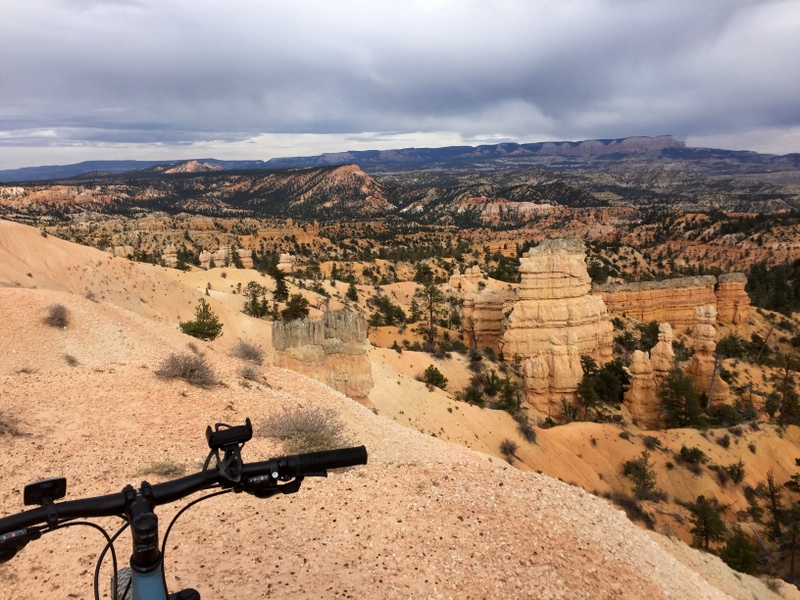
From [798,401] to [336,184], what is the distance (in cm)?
16209

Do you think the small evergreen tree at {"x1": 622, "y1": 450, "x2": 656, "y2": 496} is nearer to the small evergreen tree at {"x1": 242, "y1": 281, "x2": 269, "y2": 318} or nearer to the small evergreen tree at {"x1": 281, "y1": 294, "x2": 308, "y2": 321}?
the small evergreen tree at {"x1": 281, "y1": 294, "x2": 308, "y2": 321}

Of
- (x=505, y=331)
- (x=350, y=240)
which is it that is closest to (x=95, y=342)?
(x=505, y=331)

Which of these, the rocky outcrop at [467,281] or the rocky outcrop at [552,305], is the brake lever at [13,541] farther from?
the rocky outcrop at [467,281]

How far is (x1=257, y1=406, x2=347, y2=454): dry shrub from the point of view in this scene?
8.91m

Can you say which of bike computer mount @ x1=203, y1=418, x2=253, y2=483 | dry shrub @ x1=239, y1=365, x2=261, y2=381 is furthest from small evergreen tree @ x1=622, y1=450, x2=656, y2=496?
bike computer mount @ x1=203, y1=418, x2=253, y2=483

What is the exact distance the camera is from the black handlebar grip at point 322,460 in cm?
240

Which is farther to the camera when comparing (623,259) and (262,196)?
(262,196)

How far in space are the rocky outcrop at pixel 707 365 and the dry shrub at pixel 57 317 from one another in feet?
106

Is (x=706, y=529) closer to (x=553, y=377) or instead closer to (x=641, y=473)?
(x=641, y=473)

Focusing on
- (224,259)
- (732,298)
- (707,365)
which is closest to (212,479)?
(707,365)

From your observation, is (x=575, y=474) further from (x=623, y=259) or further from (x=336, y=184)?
(x=336, y=184)

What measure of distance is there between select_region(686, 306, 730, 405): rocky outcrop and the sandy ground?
2108 cm

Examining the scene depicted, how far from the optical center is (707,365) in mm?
30234

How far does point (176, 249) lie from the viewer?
69.7 meters
